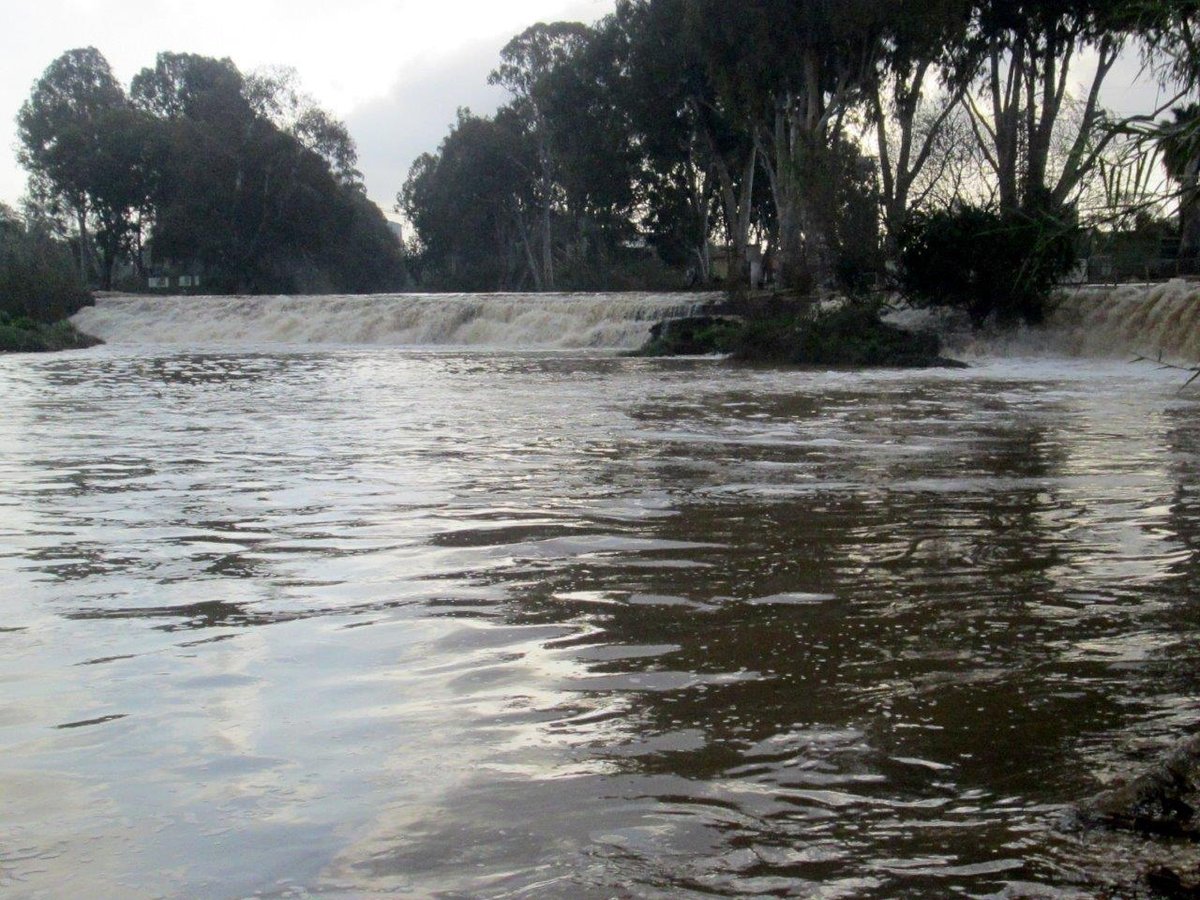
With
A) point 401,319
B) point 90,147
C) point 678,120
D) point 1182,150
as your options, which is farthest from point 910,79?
point 90,147

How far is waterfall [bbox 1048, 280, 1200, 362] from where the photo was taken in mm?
22297

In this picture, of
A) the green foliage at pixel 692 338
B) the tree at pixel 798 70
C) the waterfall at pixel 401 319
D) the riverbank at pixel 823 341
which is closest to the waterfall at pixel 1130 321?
the riverbank at pixel 823 341

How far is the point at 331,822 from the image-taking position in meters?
2.69

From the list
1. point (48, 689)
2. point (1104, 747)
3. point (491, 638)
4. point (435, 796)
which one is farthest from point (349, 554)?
point (1104, 747)

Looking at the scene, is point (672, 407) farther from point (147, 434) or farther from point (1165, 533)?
→ point (1165, 533)

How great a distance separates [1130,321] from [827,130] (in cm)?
1272

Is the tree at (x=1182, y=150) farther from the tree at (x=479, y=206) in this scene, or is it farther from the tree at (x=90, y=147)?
the tree at (x=90, y=147)

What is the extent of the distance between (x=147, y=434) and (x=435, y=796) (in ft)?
29.6

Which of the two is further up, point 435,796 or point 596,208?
point 596,208

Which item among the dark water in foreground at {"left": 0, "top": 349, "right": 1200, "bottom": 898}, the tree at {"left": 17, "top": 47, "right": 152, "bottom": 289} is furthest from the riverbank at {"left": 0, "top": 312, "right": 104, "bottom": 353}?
the tree at {"left": 17, "top": 47, "right": 152, "bottom": 289}

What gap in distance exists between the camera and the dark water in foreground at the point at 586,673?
2.53 meters

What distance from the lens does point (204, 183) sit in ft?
187

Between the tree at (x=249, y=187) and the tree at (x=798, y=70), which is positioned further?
the tree at (x=249, y=187)

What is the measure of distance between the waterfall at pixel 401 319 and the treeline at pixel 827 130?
15.2 ft
